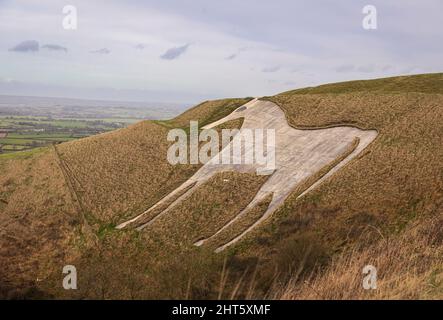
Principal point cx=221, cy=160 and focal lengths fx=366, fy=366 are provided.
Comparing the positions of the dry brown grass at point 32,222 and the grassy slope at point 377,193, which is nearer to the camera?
the grassy slope at point 377,193

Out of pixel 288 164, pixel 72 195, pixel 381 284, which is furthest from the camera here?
pixel 72 195

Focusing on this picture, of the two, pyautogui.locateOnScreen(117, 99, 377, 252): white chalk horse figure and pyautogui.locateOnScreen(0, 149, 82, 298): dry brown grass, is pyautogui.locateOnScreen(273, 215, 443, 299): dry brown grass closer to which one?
pyautogui.locateOnScreen(117, 99, 377, 252): white chalk horse figure

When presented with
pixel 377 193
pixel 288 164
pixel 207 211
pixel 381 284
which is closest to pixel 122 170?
pixel 207 211

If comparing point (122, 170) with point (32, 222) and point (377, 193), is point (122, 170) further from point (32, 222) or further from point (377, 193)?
point (377, 193)

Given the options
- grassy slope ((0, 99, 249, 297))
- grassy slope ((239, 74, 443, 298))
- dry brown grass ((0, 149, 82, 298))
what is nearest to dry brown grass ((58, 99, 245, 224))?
grassy slope ((0, 99, 249, 297))

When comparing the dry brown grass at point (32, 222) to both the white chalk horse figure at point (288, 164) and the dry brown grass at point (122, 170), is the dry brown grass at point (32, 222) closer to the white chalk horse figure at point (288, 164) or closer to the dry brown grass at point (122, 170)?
the dry brown grass at point (122, 170)

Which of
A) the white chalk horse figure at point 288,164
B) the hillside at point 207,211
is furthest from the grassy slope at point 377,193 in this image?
the white chalk horse figure at point 288,164
